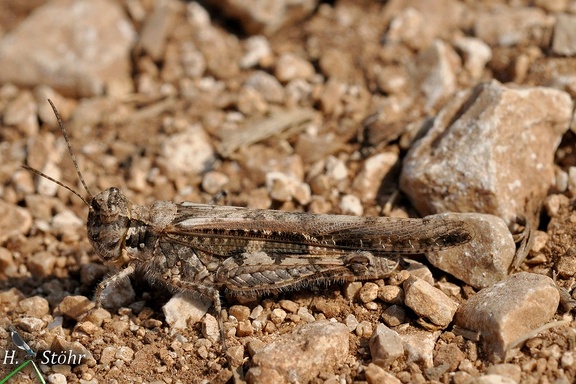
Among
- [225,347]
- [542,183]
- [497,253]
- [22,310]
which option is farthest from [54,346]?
[542,183]

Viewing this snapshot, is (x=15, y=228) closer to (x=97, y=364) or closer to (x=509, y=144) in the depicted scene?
(x=97, y=364)

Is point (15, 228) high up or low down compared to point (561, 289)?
down

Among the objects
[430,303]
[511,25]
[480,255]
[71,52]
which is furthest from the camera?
[71,52]

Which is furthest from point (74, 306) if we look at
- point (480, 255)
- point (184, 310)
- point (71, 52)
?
point (71, 52)

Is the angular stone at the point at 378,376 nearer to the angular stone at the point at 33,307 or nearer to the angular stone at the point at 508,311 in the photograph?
the angular stone at the point at 508,311

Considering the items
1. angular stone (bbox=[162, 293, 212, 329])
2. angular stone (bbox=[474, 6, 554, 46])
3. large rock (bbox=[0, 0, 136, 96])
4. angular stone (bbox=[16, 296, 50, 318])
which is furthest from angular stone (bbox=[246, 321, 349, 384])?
large rock (bbox=[0, 0, 136, 96])

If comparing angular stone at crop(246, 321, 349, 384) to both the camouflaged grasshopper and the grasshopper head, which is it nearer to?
the camouflaged grasshopper

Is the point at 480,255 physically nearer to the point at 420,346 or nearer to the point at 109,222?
the point at 420,346

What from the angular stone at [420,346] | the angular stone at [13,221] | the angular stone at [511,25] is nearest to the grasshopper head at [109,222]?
the angular stone at [13,221]
